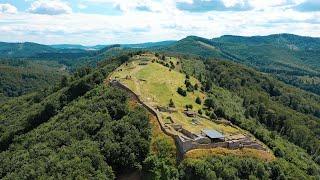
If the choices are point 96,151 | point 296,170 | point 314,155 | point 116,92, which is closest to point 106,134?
point 96,151

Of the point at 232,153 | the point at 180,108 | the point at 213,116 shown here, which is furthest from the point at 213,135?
the point at 180,108

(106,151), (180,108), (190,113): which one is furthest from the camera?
(180,108)

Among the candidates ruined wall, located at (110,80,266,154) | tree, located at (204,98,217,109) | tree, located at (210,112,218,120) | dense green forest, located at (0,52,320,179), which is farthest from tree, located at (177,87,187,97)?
ruined wall, located at (110,80,266,154)

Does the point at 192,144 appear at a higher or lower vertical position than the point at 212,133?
lower

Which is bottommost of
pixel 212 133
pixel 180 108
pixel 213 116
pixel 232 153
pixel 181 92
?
pixel 232 153

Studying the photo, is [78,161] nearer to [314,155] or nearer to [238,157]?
[238,157]

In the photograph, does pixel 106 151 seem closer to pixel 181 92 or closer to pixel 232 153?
pixel 232 153

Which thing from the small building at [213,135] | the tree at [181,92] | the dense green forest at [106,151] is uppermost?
the tree at [181,92]

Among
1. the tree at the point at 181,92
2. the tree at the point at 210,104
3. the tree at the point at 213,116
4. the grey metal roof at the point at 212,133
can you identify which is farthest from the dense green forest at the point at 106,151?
the tree at the point at 181,92

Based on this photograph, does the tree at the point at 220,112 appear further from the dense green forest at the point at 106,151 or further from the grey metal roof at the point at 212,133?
the grey metal roof at the point at 212,133

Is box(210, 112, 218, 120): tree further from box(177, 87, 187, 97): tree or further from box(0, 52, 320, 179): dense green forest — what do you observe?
box(177, 87, 187, 97): tree
